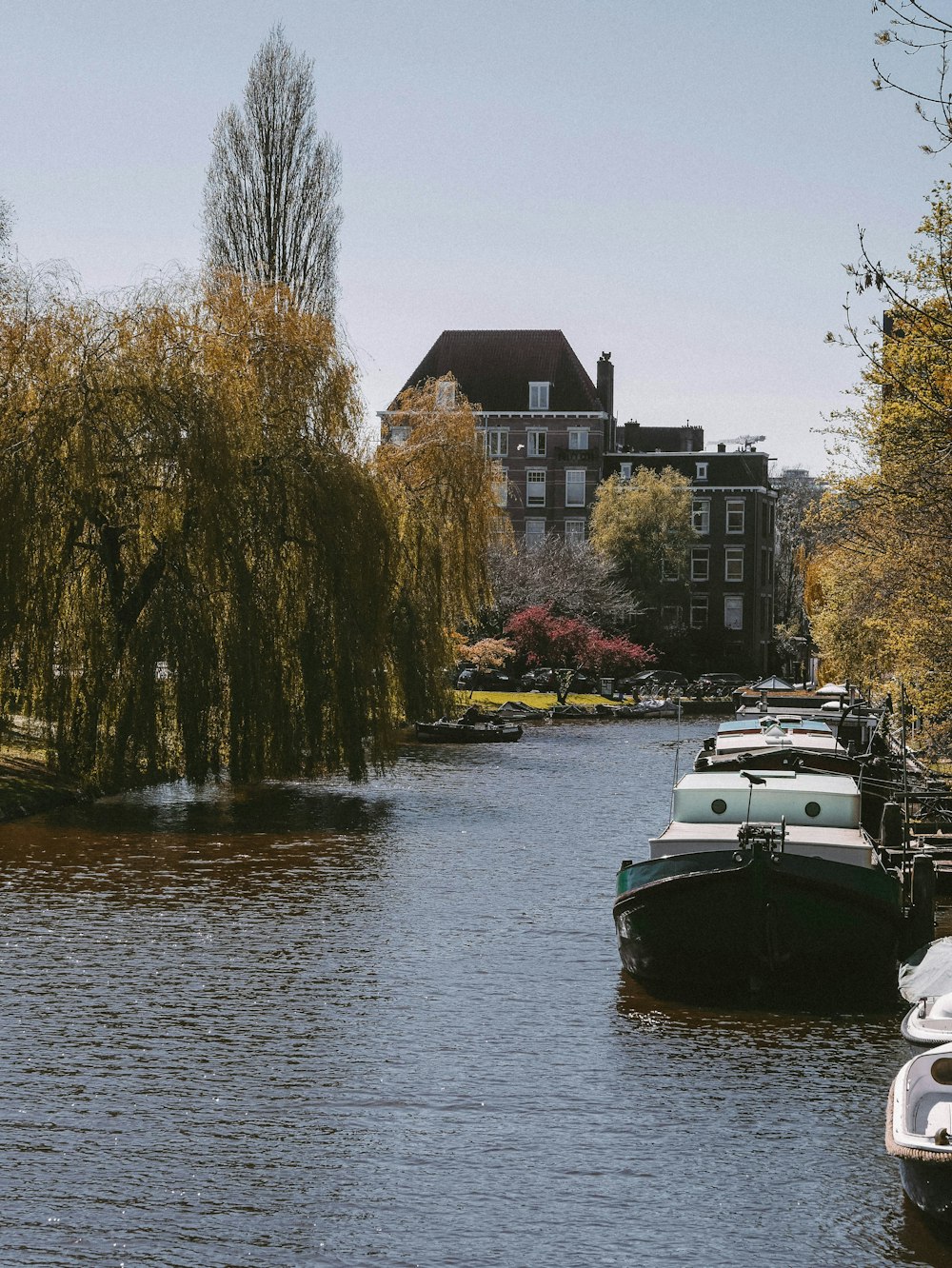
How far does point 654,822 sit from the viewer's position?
31547 millimetres

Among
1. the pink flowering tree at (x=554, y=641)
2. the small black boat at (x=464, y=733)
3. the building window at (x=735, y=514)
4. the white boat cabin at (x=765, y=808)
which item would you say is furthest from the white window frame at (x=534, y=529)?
the white boat cabin at (x=765, y=808)

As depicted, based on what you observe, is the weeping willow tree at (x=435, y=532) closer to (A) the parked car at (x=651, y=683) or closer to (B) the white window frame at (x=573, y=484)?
(A) the parked car at (x=651, y=683)

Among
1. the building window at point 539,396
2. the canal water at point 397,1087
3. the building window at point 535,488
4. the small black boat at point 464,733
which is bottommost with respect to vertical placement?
the canal water at point 397,1087

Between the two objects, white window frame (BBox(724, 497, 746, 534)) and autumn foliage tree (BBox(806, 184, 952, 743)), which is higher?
white window frame (BBox(724, 497, 746, 534))

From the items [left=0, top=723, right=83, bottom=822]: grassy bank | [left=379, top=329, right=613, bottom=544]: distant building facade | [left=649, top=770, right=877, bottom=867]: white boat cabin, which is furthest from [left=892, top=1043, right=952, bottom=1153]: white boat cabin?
[left=379, top=329, right=613, bottom=544]: distant building facade

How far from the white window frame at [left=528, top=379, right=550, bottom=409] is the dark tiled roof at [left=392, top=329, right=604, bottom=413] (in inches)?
10.2

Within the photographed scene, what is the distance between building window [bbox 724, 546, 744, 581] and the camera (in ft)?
321

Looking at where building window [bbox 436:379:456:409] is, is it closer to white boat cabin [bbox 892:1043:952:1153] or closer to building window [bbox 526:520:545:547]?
white boat cabin [bbox 892:1043:952:1153]

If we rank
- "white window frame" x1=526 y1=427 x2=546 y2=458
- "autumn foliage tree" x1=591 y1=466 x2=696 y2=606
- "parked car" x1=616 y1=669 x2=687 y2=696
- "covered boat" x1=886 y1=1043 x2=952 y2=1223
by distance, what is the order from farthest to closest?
1. "white window frame" x1=526 y1=427 x2=546 y2=458
2. "autumn foliage tree" x1=591 y1=466 x2=696 y2=606
3. "parked car" x1=616 y1=669 x2=687 y2=696
4. "covered boat" x1=886 y1=1043 x2=952 y2=1223

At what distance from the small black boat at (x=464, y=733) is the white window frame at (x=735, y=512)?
47192mm

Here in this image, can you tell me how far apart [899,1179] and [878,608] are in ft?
82.8

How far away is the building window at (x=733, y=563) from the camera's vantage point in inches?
3853

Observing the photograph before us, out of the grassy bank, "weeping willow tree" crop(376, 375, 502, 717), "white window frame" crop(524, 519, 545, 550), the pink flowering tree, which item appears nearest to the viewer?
the grassy bank

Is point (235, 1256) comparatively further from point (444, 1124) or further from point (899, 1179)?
point (899, 1179)
